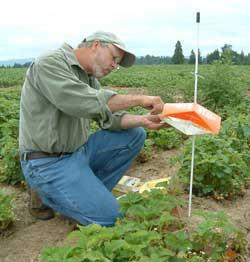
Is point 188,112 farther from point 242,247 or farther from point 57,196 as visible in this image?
point 57,196

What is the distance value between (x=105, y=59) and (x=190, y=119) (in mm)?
752

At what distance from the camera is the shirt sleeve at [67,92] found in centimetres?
321

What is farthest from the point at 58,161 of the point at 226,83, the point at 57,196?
the point at 226,83

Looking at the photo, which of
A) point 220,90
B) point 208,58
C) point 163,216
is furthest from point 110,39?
point 208,58

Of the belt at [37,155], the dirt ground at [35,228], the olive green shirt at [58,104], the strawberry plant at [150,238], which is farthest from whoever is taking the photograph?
the belt at [37,155]

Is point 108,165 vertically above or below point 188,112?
below

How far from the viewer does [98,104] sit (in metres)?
3.25

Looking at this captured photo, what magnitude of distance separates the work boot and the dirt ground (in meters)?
0.04

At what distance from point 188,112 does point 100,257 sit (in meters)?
1.18

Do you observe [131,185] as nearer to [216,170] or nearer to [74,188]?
[216,170]

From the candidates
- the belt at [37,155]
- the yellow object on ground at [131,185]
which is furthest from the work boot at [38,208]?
the yellow object on ground at [131,185]

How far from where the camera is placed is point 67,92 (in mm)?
3197

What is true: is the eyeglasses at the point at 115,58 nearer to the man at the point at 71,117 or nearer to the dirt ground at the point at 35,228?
the man at the point at 71,117

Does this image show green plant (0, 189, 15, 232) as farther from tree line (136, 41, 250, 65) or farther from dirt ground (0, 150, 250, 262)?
tree line (136, 41, 250, 65)
